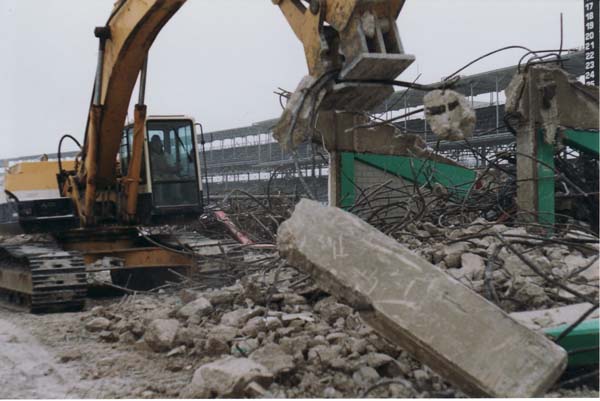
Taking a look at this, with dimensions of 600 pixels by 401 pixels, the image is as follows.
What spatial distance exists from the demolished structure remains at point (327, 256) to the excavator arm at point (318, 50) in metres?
0.02

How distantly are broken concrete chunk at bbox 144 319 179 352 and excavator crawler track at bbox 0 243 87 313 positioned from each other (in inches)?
117

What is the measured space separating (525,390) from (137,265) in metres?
6.64

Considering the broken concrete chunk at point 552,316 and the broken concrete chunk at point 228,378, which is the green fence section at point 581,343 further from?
the broken concrete chunk at point 228,378

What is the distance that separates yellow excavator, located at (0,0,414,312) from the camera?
7594mm

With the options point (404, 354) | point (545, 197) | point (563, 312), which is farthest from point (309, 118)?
point (545, 197)

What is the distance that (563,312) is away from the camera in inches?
156

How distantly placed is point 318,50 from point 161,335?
244 centimetres

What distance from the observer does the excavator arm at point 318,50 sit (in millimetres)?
4668

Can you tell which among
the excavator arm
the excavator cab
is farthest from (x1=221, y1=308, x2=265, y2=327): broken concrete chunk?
the excavator cab

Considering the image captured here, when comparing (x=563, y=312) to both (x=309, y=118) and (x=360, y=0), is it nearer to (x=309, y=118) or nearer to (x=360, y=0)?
(x=309, y=118)

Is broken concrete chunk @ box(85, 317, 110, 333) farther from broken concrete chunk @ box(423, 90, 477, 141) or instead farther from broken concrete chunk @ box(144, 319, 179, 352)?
broken concrete chunk @ box(423, 90, 477, 141)

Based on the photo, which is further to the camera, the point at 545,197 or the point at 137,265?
the point at 137,265

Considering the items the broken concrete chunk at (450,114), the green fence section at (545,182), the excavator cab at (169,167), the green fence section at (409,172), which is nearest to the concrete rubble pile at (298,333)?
the broken concrete chunk at (450,114)

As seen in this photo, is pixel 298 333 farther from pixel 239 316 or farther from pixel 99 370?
pixel 99 370
